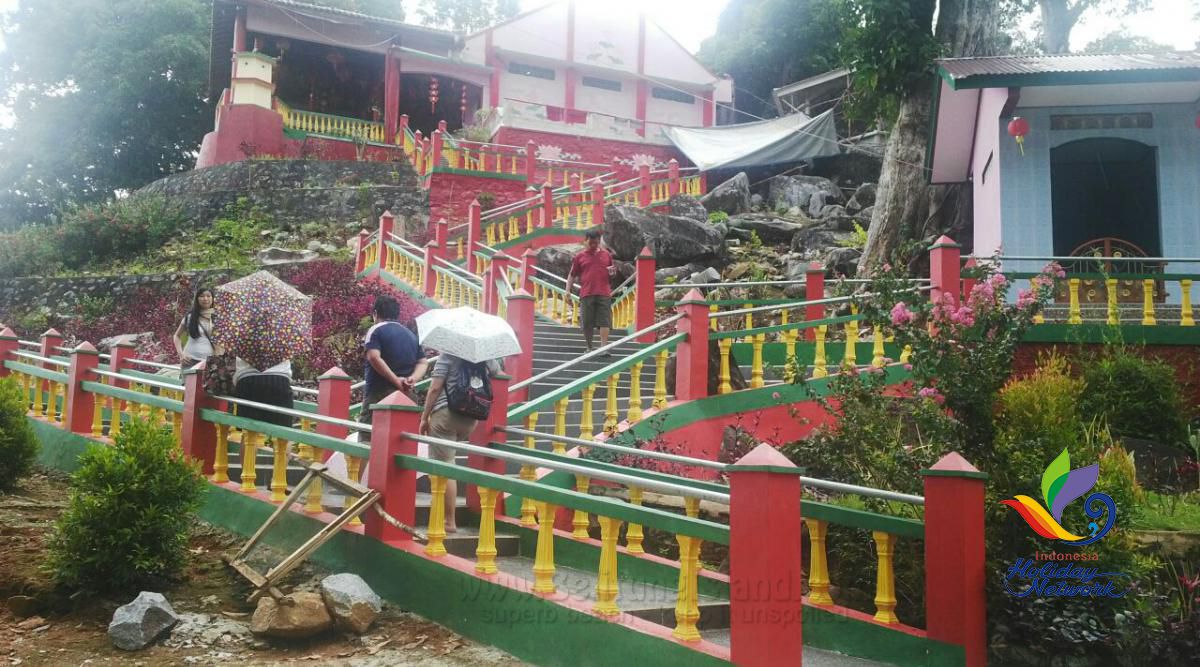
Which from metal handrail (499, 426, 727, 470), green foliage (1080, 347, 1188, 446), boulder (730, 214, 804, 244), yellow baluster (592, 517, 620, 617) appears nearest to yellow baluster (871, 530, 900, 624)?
metal handrail (499, 426, 727, 470)

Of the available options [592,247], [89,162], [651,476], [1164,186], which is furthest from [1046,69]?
[89,162]

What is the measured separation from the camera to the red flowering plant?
6.16 meters

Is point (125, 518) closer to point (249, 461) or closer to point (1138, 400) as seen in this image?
point (249, 461)

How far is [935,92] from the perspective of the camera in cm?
1382

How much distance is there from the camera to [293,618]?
4.80m

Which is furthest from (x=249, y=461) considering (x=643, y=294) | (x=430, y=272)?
A: (x=430, y=272)

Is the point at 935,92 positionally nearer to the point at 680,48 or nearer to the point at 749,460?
the point at 749,460

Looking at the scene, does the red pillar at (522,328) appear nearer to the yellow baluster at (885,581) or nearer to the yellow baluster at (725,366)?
the yellow baluster at (725,366)

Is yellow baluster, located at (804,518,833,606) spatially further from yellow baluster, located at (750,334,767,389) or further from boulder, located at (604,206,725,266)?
boulder, located at (604,206,725,266)

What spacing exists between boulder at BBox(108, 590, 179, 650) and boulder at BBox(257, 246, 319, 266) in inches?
572

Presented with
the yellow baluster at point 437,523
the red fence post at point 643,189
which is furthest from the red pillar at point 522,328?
the red fence post at point 643,189

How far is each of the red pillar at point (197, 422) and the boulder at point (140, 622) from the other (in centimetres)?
242

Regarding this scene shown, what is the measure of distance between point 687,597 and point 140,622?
2.99 m

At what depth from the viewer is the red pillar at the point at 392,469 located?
18.1ft
